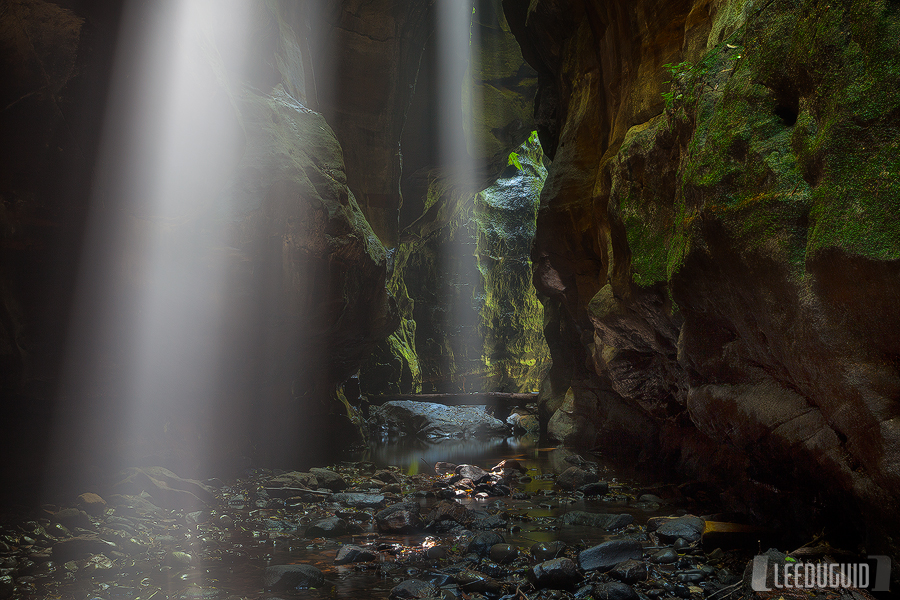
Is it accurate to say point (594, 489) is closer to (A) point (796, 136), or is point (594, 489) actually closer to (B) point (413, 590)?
(B) point (413, 590)

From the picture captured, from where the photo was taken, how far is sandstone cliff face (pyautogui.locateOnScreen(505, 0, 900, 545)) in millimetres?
3145

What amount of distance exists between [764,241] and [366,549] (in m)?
4.43

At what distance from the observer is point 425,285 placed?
33.5 meters

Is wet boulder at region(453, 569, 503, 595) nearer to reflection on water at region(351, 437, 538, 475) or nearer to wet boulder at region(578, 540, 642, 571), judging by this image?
wet boulder at region(578, 540, 642, 571)

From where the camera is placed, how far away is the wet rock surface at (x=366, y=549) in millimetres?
4116

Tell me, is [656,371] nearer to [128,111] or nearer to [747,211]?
[747,211]

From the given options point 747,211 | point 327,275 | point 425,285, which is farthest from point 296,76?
point 425,285

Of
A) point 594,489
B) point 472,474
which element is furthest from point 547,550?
point 472,474

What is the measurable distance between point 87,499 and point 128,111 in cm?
524

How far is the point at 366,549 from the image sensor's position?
16.9 feet

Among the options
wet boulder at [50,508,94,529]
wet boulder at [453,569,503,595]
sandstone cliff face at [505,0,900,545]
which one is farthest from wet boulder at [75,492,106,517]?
sandstone cliff face at [505,0,900,545]

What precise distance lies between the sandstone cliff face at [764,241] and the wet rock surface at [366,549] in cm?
101

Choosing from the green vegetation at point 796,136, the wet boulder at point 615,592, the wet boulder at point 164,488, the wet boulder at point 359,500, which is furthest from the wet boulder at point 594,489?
the wet boulder at point 164,488

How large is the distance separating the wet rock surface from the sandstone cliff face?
3.31 feet
